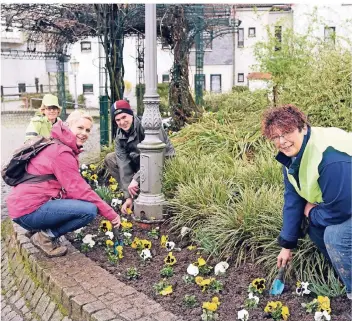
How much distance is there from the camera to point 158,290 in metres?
3.55

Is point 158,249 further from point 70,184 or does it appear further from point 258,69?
point 258,69

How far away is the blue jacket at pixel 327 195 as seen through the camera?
110 inches

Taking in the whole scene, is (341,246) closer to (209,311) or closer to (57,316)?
(209,311)

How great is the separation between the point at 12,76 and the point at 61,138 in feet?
100

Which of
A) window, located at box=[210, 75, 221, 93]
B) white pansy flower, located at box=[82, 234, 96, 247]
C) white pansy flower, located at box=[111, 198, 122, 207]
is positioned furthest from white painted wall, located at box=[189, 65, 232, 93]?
white pansy flower, located at box=[82, 234, 96, 247]

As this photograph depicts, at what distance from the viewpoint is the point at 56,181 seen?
416cm

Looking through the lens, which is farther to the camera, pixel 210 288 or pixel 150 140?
pixel 150 140

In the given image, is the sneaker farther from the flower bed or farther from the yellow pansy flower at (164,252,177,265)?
the yellow pansy flower at (164,252,177,265)

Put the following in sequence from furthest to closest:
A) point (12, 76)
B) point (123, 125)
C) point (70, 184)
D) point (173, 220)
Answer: point (12, 76) < point (123, 125) < point (173, 220) < point (70, 184)

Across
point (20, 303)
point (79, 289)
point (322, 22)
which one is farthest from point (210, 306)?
point (322, 22)

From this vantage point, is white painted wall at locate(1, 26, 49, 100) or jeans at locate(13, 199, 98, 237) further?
white painted wall at locate(1, 26, 49, 100)

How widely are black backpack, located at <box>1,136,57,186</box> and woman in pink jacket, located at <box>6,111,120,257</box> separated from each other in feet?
0.11

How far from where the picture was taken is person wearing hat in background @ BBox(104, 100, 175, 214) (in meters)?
5.29

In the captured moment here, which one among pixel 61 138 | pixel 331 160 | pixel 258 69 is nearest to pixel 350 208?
pixel 331 160
